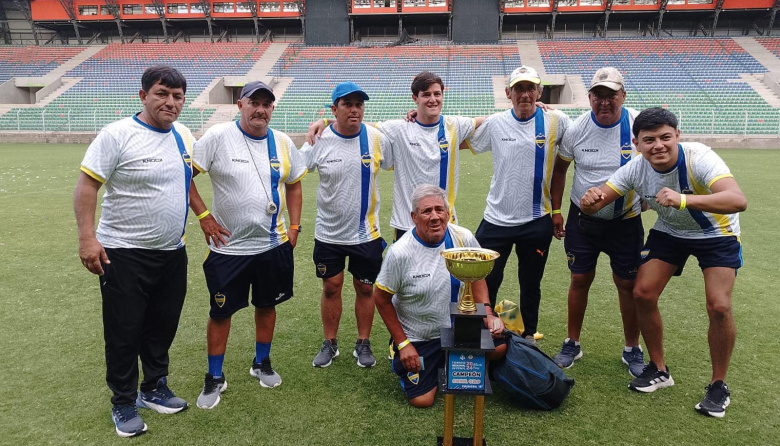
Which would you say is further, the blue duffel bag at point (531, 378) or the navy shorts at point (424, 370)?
the navy shorts at point (424, 370)

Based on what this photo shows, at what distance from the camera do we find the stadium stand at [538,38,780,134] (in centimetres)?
2259

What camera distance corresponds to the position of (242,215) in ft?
11.5

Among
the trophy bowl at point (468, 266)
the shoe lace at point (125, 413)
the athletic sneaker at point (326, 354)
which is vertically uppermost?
the trophy bowl at point (468, 266)

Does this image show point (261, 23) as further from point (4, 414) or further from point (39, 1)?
point (4, 414)

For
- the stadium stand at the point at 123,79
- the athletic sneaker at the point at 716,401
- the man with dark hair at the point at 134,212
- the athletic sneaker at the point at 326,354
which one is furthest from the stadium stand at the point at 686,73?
the man with dark hair at the point at 134,212

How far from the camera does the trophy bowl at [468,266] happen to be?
2627mm

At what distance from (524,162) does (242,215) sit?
2.11m

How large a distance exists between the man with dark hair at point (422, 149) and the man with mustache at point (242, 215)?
1.87ft

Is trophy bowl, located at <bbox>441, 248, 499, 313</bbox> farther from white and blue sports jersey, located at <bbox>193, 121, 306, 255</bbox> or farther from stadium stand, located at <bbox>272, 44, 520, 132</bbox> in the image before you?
stadium stand, located at <bbox>272, 44, 520, 132</bbox>

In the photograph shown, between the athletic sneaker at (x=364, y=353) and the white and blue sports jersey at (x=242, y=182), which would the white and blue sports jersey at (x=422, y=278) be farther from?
the white and blue sports jersey at (x=242, y=182)

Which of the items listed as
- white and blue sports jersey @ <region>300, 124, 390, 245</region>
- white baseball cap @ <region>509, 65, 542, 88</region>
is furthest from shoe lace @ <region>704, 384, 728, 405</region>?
white and blue sports jersey @ <region>300, 124, 390, 245</region>

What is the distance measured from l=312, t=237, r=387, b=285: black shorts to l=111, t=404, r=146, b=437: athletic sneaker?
5.07ft

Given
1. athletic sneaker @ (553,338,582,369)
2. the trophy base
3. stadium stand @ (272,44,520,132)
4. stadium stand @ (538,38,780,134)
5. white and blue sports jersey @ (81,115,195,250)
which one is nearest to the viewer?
the trophy base

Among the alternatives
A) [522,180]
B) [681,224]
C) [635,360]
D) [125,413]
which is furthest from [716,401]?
[125,413]
